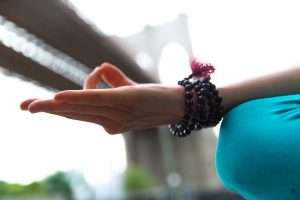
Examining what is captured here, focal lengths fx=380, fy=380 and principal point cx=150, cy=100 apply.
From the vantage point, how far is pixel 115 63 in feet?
5.12

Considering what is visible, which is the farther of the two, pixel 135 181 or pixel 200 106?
pixel 135 181

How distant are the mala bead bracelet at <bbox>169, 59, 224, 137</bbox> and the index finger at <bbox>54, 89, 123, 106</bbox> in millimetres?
60

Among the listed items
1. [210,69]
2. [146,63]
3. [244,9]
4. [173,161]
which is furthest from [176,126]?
[173,161]

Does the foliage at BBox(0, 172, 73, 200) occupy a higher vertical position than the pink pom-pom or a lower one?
lower

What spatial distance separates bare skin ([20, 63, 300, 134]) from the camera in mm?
247

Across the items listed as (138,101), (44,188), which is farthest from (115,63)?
(138,101)

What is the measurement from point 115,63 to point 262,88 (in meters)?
1.30

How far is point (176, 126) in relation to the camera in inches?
12.1

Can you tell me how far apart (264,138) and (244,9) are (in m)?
0.92

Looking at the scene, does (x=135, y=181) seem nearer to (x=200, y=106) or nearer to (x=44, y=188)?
(x=44, y=188)

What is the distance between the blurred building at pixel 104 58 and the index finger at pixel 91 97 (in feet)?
1.00

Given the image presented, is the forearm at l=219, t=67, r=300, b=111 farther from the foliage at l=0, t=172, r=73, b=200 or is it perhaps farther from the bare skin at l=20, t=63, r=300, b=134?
the foliage at l=0, t=172, r=73, b=200

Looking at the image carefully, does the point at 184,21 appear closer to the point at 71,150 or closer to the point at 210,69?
the point at 71,150

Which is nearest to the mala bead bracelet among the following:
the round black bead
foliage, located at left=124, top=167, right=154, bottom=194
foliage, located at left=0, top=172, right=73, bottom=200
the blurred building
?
the round black bead
